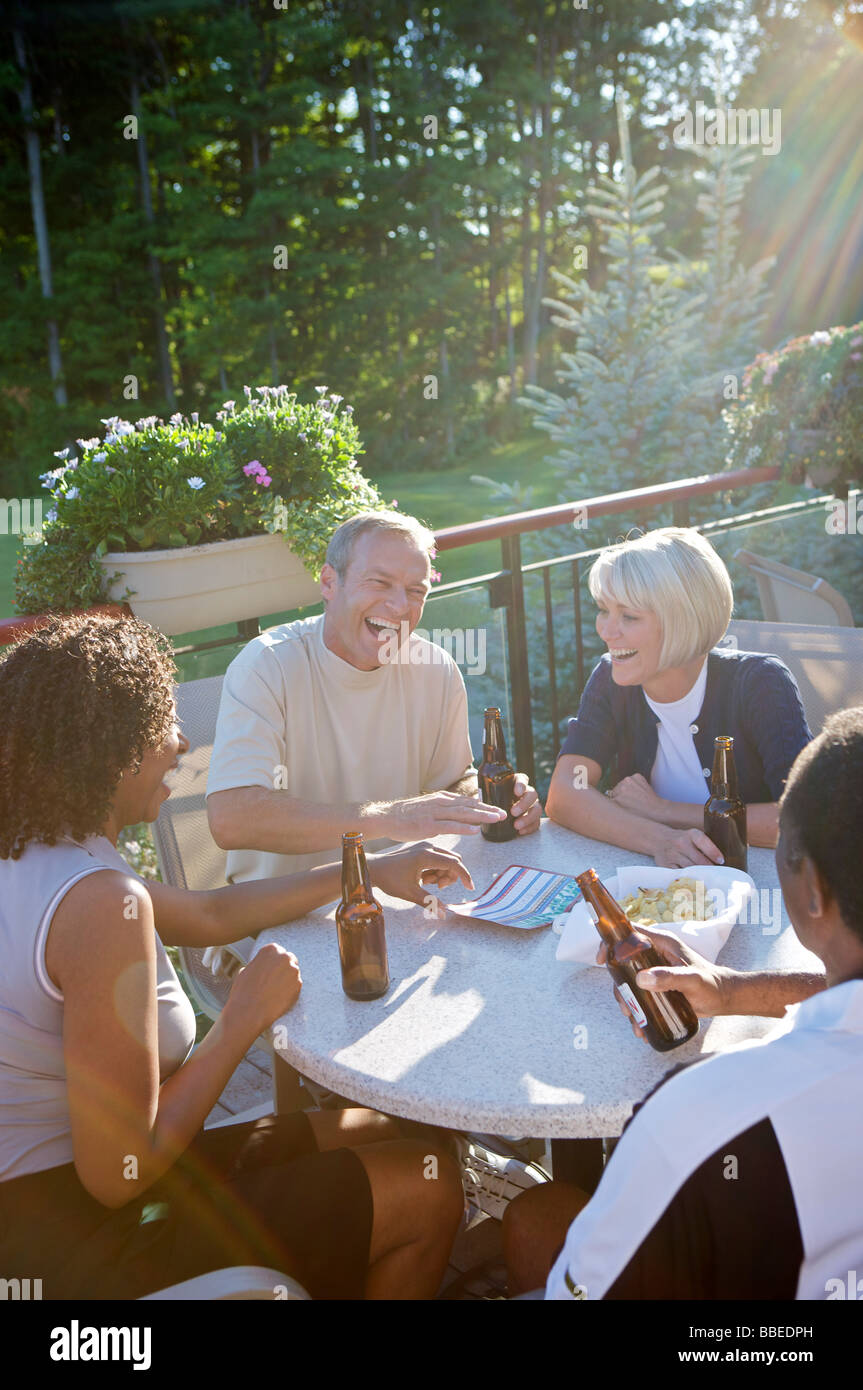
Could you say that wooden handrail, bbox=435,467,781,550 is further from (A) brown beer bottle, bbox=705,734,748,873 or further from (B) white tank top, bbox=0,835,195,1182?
(B) white tank top, bbox=0,835,195,1182

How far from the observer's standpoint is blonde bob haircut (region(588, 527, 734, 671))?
92.5 inches

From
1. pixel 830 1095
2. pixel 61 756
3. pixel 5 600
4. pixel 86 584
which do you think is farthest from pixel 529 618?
pixel 5 600

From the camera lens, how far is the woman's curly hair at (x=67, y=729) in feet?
4.97

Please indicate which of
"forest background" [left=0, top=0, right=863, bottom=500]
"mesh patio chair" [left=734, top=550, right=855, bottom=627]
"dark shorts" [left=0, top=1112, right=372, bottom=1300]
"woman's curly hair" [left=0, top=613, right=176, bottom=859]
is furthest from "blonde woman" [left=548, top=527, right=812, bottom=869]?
"forest background" [left=0, top=0, right=863, bottom=500]

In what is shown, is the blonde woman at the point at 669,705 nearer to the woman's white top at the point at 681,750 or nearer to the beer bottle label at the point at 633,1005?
the woman's white top at the point at 681,750

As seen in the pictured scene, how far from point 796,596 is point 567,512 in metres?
0.89

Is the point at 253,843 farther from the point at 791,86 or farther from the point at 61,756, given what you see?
the point at 791,86

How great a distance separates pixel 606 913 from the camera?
5.04ft

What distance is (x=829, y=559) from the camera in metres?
5.76

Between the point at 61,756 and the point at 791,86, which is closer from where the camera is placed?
the point at 61,756

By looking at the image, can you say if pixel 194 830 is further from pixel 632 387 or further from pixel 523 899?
pixel 632 387

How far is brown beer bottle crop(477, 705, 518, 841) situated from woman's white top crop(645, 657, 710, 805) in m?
0.39

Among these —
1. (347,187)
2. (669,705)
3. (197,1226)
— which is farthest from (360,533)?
(347,187)

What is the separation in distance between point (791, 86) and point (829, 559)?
19.0m
